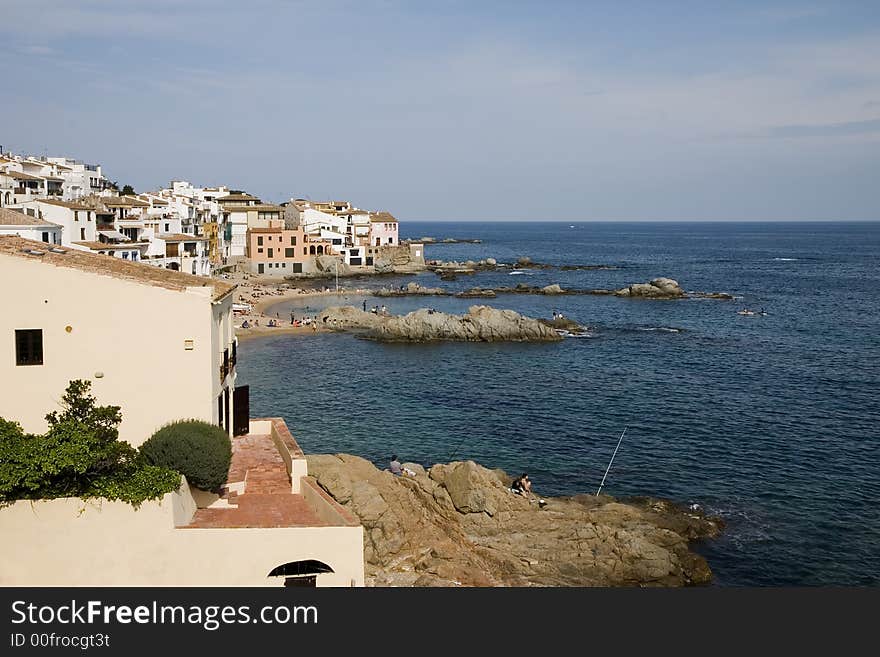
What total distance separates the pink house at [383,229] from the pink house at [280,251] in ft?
60.0

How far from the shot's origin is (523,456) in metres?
36.4

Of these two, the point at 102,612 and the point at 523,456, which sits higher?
the point at 102,612

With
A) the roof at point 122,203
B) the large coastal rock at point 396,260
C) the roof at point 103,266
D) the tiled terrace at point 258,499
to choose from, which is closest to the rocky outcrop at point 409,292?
the large coastal rock at point 396,260

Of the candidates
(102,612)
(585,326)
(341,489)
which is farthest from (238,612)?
(585,326)

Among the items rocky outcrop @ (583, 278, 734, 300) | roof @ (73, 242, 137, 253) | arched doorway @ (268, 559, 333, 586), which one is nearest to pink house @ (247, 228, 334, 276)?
rocky outcrop @ (583, 278, 734, 300)

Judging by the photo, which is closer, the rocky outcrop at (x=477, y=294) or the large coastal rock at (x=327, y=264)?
the rocky outcrop at (x=477, y=294)

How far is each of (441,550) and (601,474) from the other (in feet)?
41.1

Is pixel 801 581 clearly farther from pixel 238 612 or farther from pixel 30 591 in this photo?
pixel 30 591

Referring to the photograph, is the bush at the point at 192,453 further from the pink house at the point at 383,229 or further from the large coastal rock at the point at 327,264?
the pink house at the point at 383,229

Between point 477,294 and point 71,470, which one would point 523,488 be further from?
point 477,294

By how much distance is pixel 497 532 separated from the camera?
1041 inches

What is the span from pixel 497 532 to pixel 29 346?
1450 cm

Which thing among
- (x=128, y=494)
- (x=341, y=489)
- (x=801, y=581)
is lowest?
(x=801, y=581)

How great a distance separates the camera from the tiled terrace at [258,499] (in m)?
18.2
